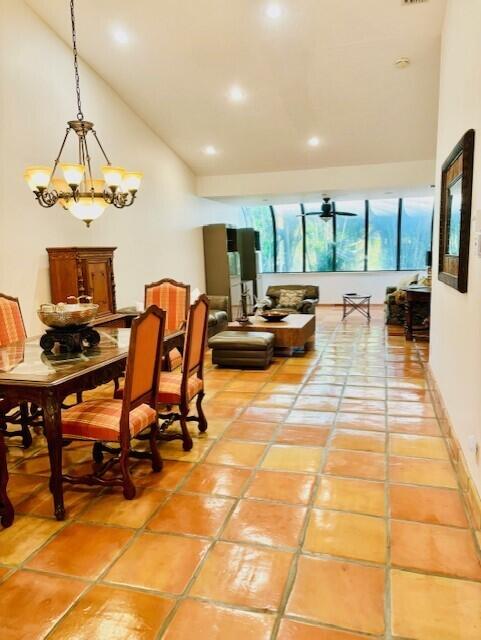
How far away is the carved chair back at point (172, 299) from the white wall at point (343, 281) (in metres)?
7.57

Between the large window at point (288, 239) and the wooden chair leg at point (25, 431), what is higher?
the large window at point (288, 239)

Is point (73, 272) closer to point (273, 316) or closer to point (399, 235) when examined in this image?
point (273, 316)

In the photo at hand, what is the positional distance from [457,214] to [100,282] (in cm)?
356

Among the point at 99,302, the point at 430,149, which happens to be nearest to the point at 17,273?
the point at 99,302

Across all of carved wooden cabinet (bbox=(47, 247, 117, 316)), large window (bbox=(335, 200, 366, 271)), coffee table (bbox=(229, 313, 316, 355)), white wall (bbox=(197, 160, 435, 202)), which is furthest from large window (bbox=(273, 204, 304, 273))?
carved wooden cabinet (bbox=(47, 247, 117, 316))

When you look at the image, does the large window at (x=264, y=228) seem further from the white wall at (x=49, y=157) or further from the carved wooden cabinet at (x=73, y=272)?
the carved wooden cabinet at (x=73, y=272)

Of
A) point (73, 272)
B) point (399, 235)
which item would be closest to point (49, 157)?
point (73, 272)

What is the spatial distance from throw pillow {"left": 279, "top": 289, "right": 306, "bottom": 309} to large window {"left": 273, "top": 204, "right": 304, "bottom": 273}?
3477 mm

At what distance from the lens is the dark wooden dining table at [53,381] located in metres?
2.26

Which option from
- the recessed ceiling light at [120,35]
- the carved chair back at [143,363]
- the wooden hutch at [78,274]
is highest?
the recessed ceiling light at [120,35]

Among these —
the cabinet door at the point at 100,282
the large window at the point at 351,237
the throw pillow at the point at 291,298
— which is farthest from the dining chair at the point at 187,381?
the large window at the point at 351,237

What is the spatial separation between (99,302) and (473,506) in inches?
156

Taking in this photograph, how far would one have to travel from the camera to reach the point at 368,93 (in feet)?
18.3

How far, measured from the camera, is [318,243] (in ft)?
38.2
